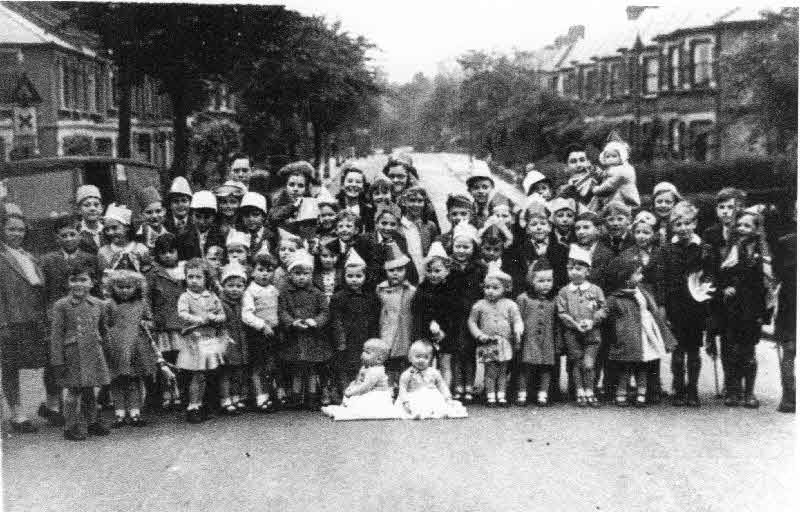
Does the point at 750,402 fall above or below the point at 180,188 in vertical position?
below

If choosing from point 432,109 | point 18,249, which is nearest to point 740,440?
point 18,249

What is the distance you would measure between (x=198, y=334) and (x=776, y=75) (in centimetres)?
920

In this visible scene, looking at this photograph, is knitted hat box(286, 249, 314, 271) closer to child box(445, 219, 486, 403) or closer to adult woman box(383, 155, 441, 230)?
child box(445, 219, 486, 403)

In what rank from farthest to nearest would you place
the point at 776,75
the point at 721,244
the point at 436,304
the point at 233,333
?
the point at 776,75 → the point at 721,244 → the point at 436,304 → the point at 233,333

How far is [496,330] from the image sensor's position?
22.0ft

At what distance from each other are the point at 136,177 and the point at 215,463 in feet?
20.0

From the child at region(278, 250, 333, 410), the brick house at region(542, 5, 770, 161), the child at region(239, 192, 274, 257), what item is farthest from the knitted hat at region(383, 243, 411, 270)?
the brick house at region(542, 5, 770, 161)

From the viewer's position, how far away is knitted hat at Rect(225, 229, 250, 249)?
674 centimetres

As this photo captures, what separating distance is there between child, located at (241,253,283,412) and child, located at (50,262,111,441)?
103cm

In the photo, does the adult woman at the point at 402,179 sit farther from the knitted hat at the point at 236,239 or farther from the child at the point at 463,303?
the knitted hat at the point at 236,239

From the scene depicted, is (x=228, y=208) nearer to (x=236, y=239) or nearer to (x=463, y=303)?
(x=236, y=239)

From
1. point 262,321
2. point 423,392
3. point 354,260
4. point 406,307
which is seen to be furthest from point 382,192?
point 423,392

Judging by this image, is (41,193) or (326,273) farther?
(41,193)

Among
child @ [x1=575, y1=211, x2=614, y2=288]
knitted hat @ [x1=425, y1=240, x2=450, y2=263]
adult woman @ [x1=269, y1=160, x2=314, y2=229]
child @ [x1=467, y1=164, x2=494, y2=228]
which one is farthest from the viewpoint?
child @ [x1=467, y1=164, x2=494, y2=228]
